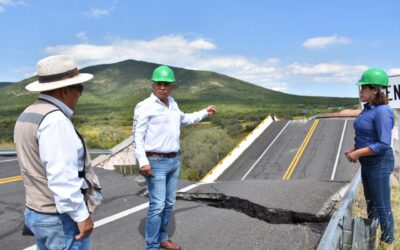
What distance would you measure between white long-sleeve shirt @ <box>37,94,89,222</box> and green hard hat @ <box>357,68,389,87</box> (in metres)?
3.69

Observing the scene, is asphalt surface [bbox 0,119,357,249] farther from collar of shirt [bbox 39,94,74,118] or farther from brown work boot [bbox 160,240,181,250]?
collar of shirt [bbox 39,94,74,118]

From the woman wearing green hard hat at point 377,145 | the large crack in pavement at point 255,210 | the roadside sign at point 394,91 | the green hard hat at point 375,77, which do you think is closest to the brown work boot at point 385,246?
the woman wearing green hard hat at point 377,145

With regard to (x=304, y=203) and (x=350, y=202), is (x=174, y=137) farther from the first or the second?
(x=304, y=203)

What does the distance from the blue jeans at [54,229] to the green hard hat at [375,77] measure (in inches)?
149

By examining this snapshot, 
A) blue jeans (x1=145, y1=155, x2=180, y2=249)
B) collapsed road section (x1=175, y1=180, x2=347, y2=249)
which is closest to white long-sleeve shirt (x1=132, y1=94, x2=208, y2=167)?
blue jeans (x1=145, y1=155, x2=180, y2=249)

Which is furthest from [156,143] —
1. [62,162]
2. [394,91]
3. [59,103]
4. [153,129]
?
[394,91]

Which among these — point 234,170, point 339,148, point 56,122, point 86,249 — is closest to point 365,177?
point 86,249

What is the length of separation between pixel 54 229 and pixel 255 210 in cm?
482

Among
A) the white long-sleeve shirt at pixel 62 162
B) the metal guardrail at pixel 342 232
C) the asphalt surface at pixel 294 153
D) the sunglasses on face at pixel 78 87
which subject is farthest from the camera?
the asphalt surface at pixel 294 153

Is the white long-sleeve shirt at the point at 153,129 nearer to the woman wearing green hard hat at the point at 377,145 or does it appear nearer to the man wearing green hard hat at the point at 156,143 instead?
the man wearing green hard hat at the point at 156,143

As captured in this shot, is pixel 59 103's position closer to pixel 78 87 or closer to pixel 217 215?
pixel 78 87

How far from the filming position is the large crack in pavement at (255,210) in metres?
6.59

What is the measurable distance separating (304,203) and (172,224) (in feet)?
8.09

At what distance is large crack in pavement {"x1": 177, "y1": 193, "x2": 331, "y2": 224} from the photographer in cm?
659
